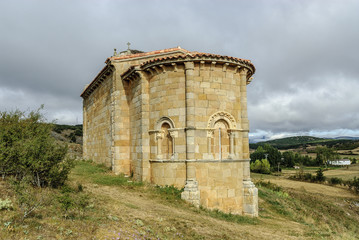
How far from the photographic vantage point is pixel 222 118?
11.6 meters

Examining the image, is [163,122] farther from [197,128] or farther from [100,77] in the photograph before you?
[100,77]

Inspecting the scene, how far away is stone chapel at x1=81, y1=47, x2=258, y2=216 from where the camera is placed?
434 inches

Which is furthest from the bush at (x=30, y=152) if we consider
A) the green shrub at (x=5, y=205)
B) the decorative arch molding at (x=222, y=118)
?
the decorative arch molding at (x=222, y=118)

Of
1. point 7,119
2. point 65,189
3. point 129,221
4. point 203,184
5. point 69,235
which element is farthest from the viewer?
point 203,184

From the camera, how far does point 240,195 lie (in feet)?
37.9

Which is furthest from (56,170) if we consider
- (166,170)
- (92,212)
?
(166,170)

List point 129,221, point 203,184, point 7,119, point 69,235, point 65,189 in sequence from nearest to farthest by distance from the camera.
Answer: point 69,235 → point 129,221 → point 65,189 → point 7,119 → point 203,184

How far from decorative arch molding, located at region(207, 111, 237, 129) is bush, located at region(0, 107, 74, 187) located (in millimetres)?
6075

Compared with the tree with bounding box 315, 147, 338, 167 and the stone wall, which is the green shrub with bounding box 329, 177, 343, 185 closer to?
the stone wall

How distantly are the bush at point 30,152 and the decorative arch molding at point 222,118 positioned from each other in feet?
19.9

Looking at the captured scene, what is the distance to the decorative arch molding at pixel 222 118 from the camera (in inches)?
448

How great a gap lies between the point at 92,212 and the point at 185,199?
4.41m

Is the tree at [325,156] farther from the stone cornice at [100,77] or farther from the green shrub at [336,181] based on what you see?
the stone cornice at [100,77]

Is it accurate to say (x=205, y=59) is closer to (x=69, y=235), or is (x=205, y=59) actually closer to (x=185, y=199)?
(x=185, y=199)
